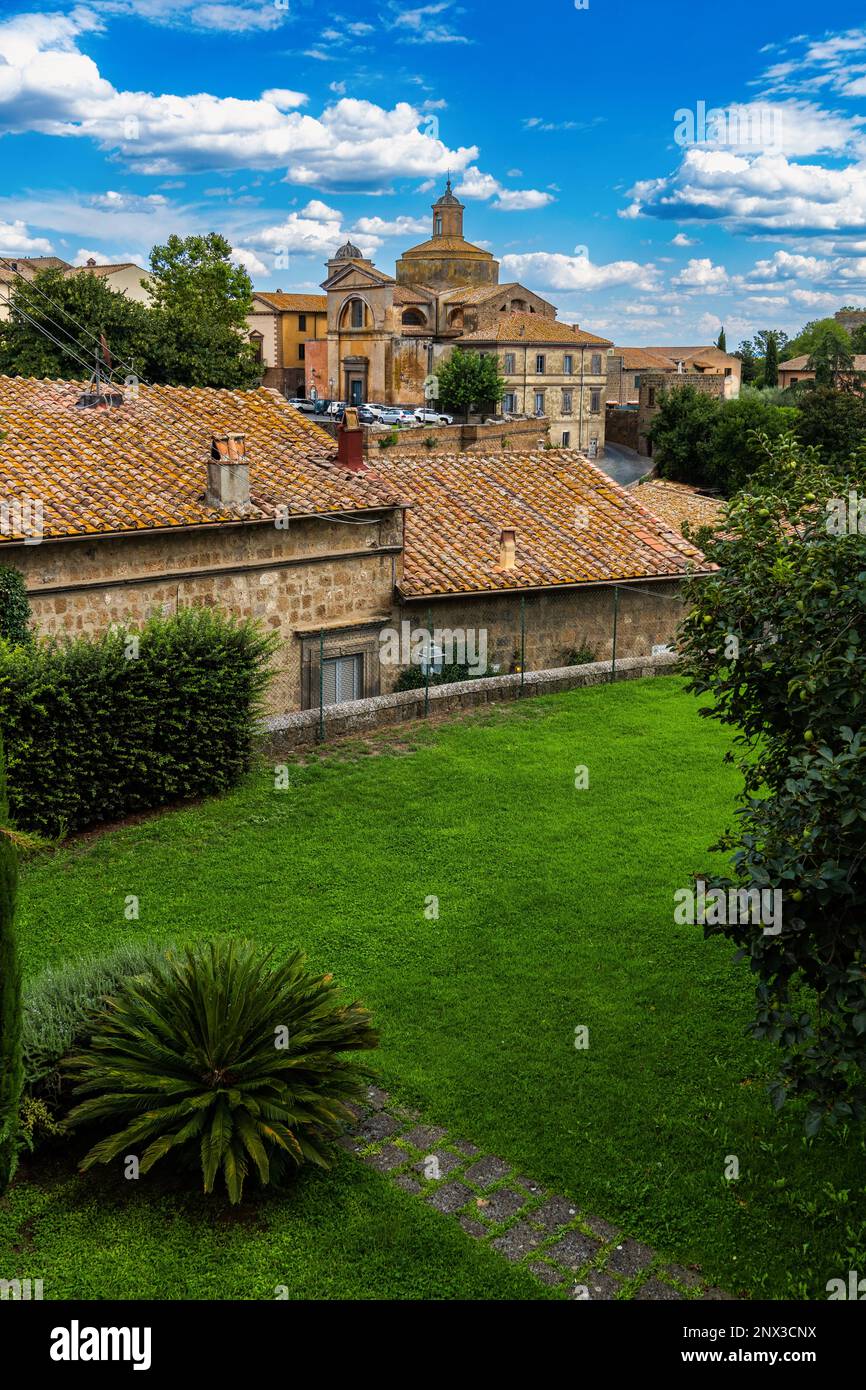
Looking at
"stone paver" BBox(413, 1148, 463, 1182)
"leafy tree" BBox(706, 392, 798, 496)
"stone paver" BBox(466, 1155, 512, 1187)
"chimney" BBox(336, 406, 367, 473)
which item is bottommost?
"stone paver" BBox(466, 1155, 512, 1187)

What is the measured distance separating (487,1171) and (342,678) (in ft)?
42.7

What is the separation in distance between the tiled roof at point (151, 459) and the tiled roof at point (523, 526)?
6.01 feet

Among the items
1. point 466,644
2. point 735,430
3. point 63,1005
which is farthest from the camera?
point 735,430

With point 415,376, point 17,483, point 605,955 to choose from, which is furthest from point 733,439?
point 605,955

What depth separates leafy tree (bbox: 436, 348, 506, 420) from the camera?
236 feet

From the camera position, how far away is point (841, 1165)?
26.4ft

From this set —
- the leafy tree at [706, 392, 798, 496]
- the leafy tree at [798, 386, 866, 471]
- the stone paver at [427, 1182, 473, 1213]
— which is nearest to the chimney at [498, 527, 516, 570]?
→ the stone paver at [427, 1182, 473, 1213]

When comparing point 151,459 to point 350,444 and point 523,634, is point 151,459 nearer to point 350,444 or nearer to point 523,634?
point 350,444

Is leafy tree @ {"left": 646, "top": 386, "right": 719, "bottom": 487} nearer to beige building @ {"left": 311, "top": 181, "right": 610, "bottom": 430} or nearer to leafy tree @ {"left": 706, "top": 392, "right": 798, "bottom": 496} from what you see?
leafy tree @ {"left": 706, "top": 392, "right": 798, "bottom": 496}

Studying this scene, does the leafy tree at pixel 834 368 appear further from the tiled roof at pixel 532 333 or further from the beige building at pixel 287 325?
the beige building at pixel 287 325

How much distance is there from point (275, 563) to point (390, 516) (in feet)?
7.78

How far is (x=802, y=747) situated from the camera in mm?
7211

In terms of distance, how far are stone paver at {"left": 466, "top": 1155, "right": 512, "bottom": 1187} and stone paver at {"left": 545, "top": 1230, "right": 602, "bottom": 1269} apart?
0.69 metres

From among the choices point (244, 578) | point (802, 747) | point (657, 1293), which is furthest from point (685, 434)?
point (657, 1293)
